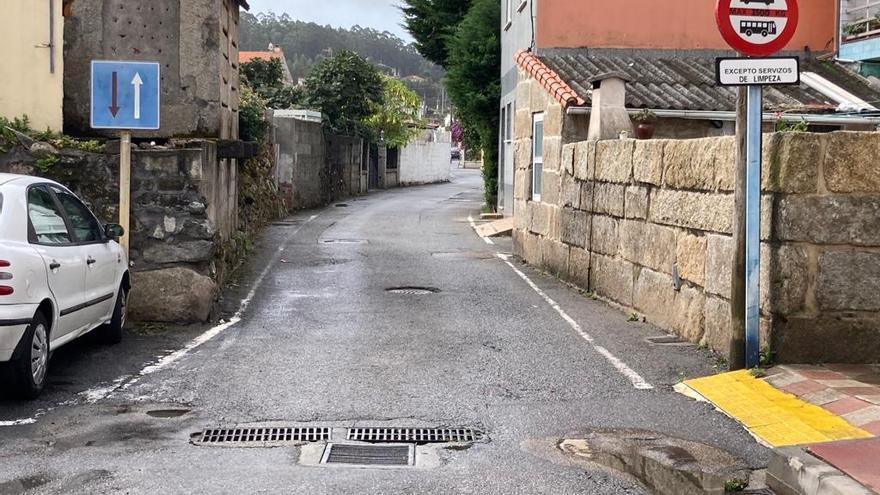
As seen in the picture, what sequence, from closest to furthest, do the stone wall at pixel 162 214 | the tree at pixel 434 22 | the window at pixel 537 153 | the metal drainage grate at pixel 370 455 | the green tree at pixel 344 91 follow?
1. the metal drainage grate at pixel 370 455
2. the stone wall at pixel 162 214
3. the window at pixel 537 153
4. the tree at pixel 434 22
5. the green tree at pixel 344 91

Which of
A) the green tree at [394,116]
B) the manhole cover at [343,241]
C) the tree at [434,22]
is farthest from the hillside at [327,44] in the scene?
the manhole cover at [343,241]

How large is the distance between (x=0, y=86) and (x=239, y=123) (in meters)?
6.20

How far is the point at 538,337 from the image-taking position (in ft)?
32.7

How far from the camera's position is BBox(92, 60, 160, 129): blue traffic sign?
10.2 metres

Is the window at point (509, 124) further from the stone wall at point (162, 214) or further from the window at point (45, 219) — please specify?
the window at point (45, 219)

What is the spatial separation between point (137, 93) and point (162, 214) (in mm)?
1366

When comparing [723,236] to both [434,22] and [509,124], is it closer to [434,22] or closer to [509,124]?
[509,124]

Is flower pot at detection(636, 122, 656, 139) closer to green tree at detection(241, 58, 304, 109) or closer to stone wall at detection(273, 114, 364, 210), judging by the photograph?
stone wall at detection(273, 114, 364, 210)

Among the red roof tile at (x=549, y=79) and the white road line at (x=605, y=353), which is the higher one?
the red roof tile at (x=549, y=79)

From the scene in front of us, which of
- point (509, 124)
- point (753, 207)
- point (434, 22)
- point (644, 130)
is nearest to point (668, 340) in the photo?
point (753, 207)

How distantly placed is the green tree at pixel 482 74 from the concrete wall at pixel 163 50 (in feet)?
48.5

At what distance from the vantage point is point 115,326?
30.3ft

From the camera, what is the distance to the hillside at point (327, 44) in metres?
102

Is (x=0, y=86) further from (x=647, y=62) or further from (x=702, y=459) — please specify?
(x=647, y=62)
